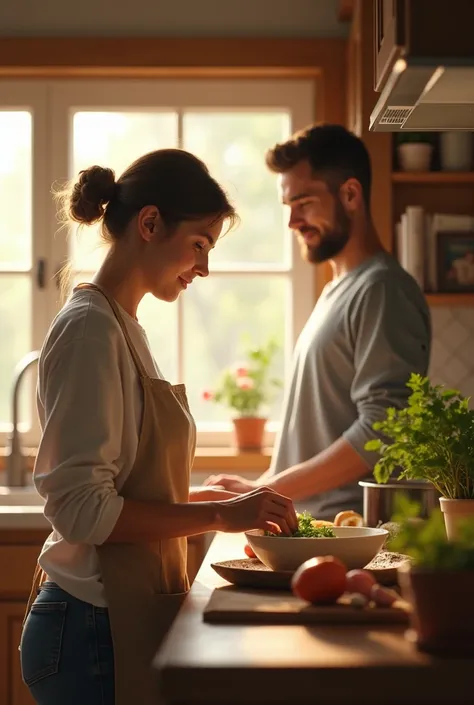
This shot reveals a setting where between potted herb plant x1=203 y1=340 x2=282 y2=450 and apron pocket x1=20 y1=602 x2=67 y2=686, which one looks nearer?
apron pocket x1=20 y1=602 x2=67 y2=686

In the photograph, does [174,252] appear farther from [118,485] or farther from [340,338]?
[340,338]

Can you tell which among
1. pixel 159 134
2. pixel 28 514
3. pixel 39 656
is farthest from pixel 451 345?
pixel 39 656

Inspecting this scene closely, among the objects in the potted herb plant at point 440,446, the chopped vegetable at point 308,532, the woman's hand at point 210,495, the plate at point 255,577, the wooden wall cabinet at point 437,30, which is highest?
the wooden wall cabinet at point 437,30

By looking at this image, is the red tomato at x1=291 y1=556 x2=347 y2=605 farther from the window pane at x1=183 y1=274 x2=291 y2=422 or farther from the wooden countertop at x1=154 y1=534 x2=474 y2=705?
the window pane at x1=183 y1=274 x2=291 y2=422

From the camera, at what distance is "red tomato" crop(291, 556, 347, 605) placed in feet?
4.41

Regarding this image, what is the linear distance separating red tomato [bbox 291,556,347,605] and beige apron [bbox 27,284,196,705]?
31cm

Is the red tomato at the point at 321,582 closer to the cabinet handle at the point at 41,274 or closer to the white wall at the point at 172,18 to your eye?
the cabinet handle at the point at 41,274

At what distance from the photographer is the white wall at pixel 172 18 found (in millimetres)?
3707

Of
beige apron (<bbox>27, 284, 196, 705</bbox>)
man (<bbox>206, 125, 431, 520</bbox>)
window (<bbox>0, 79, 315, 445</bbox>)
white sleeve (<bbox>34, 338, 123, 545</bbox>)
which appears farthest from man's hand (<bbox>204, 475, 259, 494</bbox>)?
window (<bbox>0, 79, 315, 445</bbox>)

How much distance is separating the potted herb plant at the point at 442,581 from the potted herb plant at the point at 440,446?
0.46 meters

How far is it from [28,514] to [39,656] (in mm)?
1352

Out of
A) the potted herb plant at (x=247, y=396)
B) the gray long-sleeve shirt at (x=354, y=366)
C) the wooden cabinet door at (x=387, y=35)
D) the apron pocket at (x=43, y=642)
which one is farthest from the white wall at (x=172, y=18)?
the apron pocket at (x=43, y=642)

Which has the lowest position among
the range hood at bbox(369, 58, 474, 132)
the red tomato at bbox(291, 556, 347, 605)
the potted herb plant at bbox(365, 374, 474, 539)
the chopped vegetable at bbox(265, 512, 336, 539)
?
the red tomato at bbox(291, 556, 347, 605)

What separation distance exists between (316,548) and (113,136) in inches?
101
